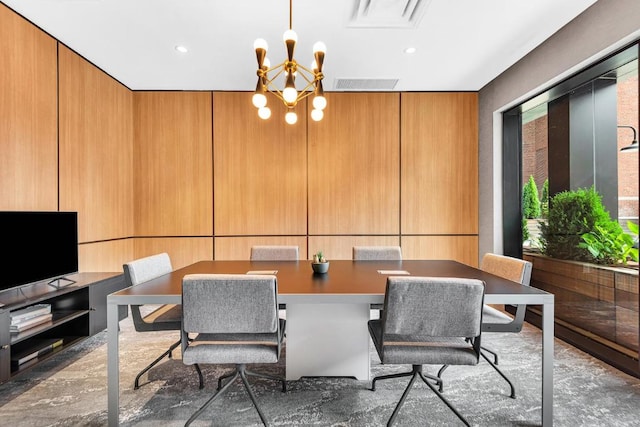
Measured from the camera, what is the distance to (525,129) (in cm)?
421

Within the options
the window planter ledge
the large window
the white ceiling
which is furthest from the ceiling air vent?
the window planter ledge

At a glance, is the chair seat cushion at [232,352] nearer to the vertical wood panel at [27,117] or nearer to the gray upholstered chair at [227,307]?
the gray upholstered chair at [227,307]

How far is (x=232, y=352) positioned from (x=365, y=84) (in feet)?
12.1

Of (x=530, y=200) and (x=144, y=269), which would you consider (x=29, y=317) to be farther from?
(x=530, y=200)

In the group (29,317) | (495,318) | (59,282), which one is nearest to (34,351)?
(29,317)

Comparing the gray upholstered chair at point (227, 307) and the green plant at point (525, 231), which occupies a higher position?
the green plant at point (525, 231)

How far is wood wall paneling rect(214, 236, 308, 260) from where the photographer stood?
4789 millimetres

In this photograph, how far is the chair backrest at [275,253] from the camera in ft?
10.8

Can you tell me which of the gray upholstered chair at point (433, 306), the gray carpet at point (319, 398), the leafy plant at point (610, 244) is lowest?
the gray carpet at point (319, 398)

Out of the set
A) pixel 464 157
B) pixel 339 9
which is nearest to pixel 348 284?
pixel 339 9

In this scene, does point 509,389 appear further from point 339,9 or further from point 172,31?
point 172,31

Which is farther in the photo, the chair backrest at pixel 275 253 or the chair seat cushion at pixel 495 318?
the chair backrest at pixel 275 253

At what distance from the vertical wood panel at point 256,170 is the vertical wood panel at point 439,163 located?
4.80ft

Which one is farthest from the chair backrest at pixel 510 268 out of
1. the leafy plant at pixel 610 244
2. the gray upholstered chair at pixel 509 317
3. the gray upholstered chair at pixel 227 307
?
the gray upholstered chair at pixel 227 307
